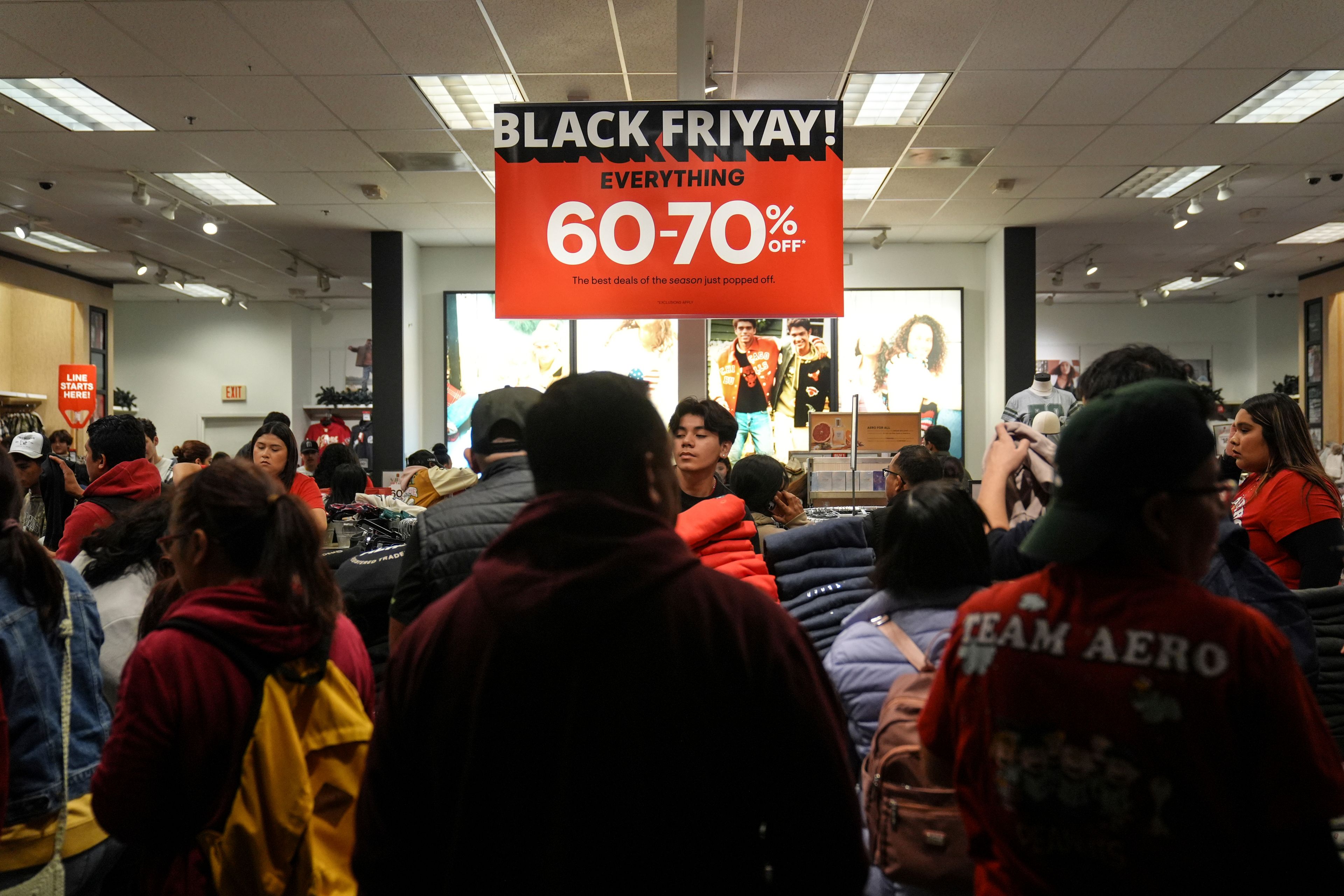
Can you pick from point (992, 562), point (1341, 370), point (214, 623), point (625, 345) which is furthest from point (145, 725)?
point (1341, 370)

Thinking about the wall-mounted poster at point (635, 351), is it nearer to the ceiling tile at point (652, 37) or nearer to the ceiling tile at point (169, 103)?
the ceiling tile at point (169, 103)

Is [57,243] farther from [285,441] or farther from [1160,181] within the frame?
[1160,181]

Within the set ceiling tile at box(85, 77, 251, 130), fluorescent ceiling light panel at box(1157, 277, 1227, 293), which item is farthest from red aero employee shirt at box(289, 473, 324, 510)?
fluorescent ceiling light panel at box(1157, 277, 1227, 293)

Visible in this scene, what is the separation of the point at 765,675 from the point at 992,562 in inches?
41.5

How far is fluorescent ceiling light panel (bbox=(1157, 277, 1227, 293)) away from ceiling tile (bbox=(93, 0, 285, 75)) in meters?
12.5

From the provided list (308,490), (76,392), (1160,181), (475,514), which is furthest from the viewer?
(76,392)

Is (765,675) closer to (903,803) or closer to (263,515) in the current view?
(903,803)

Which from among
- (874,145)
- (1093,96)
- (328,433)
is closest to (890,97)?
(874,145)

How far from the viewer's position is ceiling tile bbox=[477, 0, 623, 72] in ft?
17.5

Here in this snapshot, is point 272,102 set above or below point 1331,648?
above

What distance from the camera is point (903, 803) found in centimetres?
154

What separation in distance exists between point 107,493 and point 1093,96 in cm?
647

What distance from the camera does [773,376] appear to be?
11.1 metres

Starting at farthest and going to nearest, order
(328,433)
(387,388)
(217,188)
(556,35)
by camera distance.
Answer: (328,433), (387,388), (217,188), (556,35)
